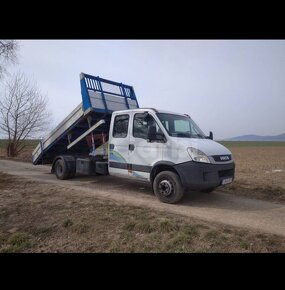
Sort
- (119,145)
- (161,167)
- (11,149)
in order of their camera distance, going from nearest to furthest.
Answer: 1. (161,167)
2. (119,145)
3. (11,149)

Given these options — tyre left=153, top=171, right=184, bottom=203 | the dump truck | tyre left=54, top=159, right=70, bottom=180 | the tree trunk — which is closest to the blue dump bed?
the dump truck

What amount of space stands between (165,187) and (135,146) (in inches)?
56.5

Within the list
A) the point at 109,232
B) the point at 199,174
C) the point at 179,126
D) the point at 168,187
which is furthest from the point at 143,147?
the point at 109,232

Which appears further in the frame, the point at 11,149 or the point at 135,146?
the point at 11,149

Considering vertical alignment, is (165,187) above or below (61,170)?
below

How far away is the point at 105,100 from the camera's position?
27.5 feet

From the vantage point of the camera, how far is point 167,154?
615 cm

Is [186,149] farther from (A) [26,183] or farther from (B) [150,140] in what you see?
(A) [26,183]

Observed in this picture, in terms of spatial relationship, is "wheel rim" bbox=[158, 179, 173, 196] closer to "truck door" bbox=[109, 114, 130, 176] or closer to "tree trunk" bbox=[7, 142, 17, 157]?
"truck door" bbox=[109, 114, 130, 176]

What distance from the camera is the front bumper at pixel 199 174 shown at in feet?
18.7

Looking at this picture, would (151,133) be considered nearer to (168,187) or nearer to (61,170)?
(168,187)

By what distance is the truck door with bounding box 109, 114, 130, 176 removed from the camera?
7.12 metres
